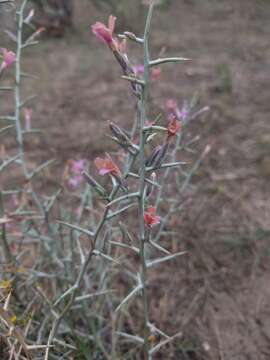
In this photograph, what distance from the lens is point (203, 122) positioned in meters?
2.95

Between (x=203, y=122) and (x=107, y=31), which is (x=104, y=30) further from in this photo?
(x=203, y=122)

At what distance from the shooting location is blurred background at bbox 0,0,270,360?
176 centimetres

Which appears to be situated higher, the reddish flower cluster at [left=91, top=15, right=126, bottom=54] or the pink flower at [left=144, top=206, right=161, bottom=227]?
the reddish flower cluster at [left=91, top=15, right=126, bottom=54]

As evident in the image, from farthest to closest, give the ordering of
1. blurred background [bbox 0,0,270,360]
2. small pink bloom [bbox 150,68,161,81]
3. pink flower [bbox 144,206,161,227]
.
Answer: blurred background [bbox 0,0,270,360]
small pink bloom [bbox 150,68,161,81]
pink flower [bbox 144,206,161,227]

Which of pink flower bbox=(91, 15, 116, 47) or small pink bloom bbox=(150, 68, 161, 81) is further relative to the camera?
small pink bloom bbox=(150, 68, 161, 81)

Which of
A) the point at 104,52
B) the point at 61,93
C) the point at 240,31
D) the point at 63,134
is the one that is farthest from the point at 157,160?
the point at 240,31

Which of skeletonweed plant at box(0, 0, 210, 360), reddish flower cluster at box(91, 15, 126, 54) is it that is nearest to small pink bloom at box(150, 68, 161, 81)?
skeletonweed plant at box(0, 0, 210, 360)

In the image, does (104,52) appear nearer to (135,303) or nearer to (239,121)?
(239,121)

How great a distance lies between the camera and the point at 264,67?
360 centimetres

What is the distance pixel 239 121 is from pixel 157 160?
207 centimetres

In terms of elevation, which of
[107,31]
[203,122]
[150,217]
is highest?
[107,31]

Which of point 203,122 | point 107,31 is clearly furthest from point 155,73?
point 203,122

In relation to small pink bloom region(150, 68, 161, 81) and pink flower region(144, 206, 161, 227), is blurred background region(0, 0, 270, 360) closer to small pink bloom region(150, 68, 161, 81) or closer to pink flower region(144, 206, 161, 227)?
small pink bloom region(150, 68, 161, 81)

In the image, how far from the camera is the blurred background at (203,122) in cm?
176
